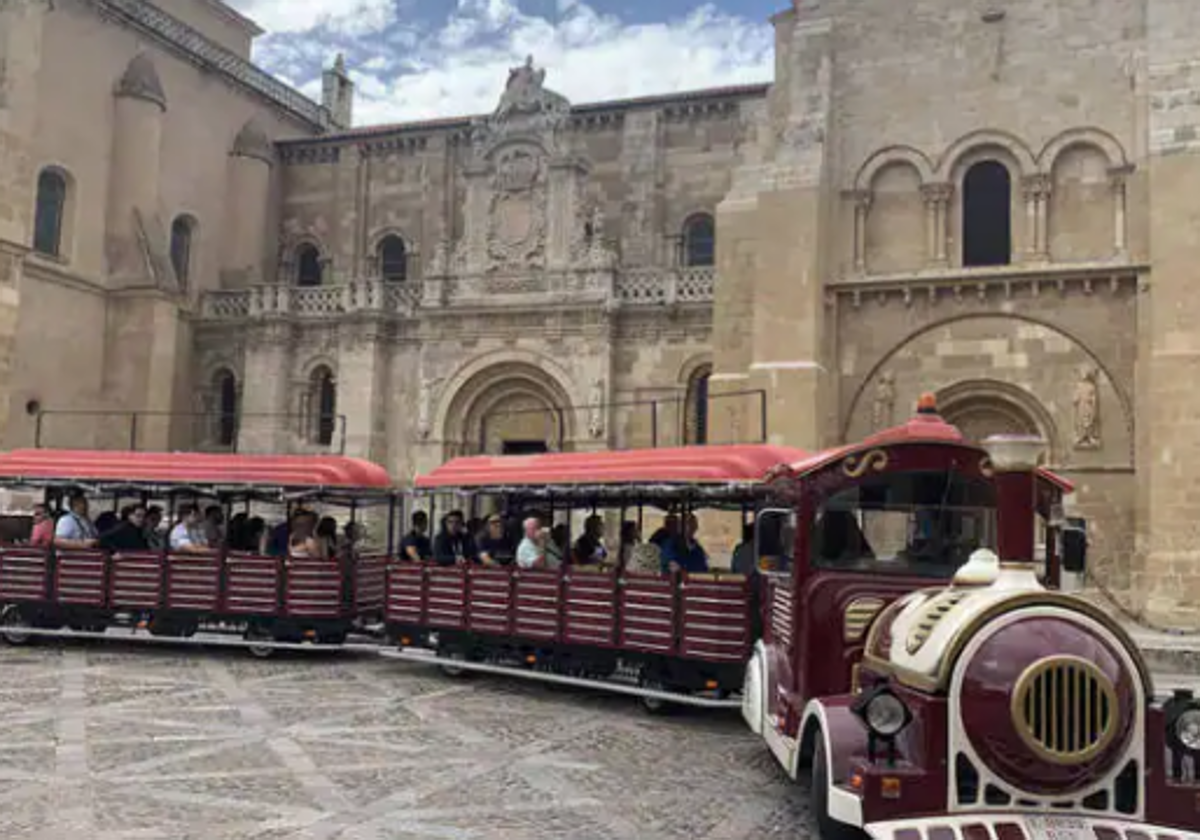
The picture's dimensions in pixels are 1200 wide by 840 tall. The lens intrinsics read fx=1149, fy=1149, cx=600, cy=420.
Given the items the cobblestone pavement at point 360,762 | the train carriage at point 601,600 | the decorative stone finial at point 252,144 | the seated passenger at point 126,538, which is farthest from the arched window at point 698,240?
the cobblestone pavement at point 360,762

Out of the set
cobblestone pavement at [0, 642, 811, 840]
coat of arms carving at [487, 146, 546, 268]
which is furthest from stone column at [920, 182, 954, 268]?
cobblestone pavement at [0, 642, 811, 840]

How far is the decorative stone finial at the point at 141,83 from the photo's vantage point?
27.5 m

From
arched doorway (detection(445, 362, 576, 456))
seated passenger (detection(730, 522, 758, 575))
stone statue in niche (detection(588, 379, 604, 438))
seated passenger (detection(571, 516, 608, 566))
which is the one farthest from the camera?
arched doorway (detection(445, 362, 576, 456))

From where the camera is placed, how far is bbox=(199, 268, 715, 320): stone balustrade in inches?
956

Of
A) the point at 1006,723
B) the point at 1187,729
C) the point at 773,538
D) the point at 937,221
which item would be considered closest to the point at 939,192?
the point at 937,221

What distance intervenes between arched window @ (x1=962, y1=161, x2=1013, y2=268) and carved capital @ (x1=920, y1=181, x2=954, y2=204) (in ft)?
1.02

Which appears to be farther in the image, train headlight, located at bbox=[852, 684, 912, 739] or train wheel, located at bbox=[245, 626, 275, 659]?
train wheel, located at bbox=[245, 626, 275, 659]

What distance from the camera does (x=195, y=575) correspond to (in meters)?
14.1

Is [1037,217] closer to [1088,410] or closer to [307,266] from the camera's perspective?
[1088,410]

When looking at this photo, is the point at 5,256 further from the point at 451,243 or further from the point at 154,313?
the point at 451,243

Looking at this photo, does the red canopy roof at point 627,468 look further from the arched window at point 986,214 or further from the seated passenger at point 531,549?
the arched window at point 986,214

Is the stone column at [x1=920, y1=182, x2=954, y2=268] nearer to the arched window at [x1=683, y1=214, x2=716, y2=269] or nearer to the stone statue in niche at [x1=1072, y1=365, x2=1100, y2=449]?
the stone statue in niche at [x1=1072, y1=365, x2=1100, y2=449]

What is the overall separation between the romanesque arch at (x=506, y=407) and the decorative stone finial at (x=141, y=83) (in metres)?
10.4

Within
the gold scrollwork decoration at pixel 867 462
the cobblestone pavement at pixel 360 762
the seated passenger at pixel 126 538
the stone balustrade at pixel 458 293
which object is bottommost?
the cobblestone pavement at pixel 360 762
